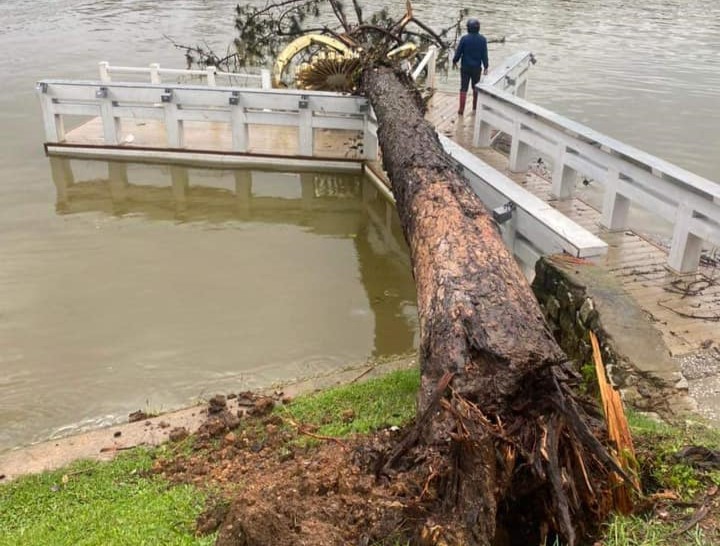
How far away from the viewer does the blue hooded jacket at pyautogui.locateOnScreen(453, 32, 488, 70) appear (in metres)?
11.4

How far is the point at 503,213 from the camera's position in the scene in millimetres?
6082

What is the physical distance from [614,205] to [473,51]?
5329 mm

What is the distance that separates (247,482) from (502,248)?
200 centimetres

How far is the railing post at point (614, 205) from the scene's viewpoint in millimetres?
7141

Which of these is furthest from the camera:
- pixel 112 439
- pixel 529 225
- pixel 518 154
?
pixel 518 154

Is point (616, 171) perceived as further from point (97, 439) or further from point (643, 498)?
point (97, 439)

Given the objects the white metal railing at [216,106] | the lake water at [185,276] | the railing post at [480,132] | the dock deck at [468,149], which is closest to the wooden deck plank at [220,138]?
the dock deck at [468,149]

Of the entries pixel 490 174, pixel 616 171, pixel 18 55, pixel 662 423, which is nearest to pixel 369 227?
pixel 490 174

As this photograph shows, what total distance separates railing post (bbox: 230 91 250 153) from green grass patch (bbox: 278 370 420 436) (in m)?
6.50

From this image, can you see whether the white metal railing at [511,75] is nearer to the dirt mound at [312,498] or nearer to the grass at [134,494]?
the grass at [134,494]

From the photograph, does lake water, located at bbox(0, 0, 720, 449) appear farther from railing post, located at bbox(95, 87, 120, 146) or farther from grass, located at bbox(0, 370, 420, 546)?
grass, located at bbox(0, 370, 420, 546)

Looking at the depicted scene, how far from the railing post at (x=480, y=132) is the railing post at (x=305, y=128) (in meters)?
2.62

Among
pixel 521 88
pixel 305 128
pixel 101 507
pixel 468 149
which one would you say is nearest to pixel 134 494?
pixel 101 507

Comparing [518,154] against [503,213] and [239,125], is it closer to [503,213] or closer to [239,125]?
[503,213]
